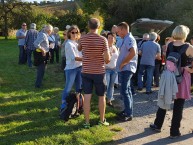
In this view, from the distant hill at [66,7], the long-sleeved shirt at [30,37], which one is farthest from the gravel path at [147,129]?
the distant hill at [66,7]

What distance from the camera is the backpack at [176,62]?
550cm

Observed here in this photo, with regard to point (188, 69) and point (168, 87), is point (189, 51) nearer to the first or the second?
point (188, 69)

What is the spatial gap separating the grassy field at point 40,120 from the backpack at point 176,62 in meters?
1.44

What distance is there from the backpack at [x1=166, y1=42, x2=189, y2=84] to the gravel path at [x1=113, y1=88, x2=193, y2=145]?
1019 millimetres

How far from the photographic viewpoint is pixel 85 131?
5.77 m

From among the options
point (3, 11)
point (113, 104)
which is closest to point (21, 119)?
point (113, 104)

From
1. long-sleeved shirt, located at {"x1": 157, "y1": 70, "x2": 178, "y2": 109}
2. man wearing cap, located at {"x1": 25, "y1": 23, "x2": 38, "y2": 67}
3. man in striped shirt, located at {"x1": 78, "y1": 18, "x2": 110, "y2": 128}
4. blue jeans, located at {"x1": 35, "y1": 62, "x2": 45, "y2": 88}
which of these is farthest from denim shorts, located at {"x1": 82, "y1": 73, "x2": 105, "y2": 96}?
man wearing cap, located at {"x1": 25, "y1": 23, "x2": 38, "y2": 67}

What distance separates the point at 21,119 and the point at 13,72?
581 cm

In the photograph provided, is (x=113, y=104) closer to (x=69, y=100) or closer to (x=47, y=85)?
(x=69, y=100)

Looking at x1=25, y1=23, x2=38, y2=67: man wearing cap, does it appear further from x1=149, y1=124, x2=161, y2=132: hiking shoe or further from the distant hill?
the distant hill

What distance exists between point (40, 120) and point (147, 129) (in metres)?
2.06

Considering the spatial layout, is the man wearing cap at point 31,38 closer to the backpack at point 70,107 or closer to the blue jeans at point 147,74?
the blue jeans at point 147,74

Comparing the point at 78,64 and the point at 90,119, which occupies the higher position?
the point at 78,64

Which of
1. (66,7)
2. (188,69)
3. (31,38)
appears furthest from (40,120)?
(66,7)
